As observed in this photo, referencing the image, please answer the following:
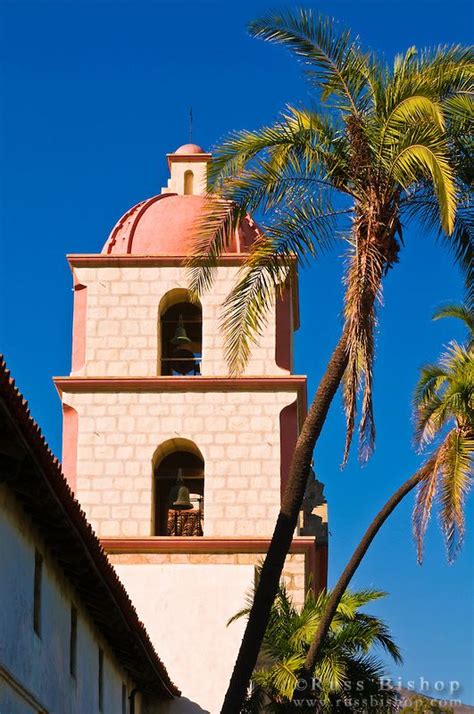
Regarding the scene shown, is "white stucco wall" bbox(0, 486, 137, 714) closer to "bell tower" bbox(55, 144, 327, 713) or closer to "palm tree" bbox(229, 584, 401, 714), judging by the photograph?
"palm tree" bbox(229, 584, 401, 714)

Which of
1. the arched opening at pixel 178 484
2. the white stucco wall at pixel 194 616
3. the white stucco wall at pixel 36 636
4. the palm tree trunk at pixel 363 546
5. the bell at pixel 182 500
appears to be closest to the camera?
the white stucco wall at pixel 36 636

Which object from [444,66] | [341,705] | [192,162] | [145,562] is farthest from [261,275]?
[192,162]

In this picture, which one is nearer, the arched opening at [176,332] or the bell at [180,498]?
the bell at [180,498]

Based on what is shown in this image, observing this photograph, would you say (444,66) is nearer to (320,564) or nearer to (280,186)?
(280,186)

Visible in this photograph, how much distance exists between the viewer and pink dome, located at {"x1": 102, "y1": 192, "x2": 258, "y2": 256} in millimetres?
33531

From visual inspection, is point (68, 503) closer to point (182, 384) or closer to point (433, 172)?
point (433, 172)

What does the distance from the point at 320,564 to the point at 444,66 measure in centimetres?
1741

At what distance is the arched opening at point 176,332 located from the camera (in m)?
33.4

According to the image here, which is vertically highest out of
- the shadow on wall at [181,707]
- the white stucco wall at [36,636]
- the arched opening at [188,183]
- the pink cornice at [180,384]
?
the arched opening at [188,183]

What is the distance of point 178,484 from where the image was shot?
3186 cm

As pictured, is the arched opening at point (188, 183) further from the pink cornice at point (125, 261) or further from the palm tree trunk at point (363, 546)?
the palm tree trunk at point (363, 546)

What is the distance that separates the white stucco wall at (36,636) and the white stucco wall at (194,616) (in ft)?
22.8

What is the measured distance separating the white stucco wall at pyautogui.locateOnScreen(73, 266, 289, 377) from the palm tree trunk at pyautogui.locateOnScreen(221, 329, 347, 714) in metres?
11.8

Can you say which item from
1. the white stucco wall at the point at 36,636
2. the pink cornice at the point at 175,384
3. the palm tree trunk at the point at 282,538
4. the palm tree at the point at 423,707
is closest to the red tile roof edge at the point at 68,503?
the white stucco wall at the point at 36,636
